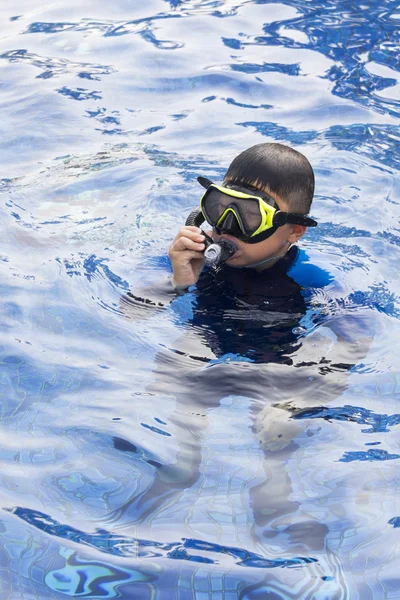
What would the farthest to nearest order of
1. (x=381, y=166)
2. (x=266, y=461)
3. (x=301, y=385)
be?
(x=381, y=166), (x=301, y=385), (x=266, y=461)

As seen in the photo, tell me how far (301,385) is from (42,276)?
1640 millimetres

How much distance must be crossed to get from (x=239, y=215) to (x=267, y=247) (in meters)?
0.31

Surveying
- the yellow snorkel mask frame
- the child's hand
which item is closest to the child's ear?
the yellow snorkel mask frame

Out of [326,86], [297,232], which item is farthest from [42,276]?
[326,86]

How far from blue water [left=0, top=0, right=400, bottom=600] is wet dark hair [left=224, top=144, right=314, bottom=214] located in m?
0.48

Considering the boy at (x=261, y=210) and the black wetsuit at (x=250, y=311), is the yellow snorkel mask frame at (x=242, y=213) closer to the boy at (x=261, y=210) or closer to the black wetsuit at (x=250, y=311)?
the boy at (x=261, y=210)

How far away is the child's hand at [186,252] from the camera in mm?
4121

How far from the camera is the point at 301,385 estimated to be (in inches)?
150

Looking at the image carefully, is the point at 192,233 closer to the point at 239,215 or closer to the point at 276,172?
the point at 239,215

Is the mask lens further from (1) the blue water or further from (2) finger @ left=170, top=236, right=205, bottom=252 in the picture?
(1) the blue water

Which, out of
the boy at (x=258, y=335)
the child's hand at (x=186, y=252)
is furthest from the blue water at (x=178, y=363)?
the child's hand at (x=186, y=252)

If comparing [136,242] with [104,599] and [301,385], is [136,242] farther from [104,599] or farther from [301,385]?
[104,599]

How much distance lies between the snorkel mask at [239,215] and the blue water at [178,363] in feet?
1.28

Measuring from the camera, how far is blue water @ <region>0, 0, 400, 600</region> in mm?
2854
